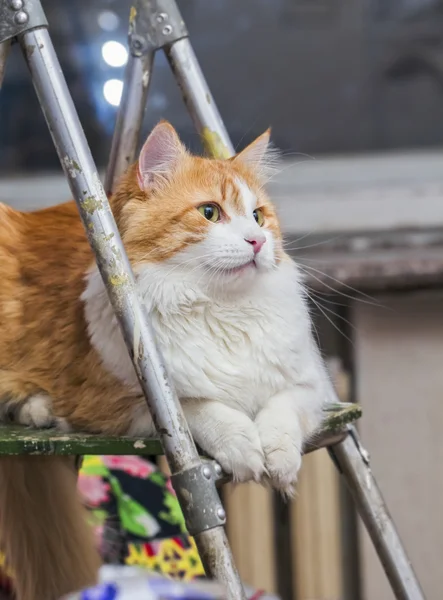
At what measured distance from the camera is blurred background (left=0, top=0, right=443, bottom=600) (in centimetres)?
178

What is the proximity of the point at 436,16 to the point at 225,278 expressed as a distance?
1.38 m

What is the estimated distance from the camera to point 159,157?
0.92 metres

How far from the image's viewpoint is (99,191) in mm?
785

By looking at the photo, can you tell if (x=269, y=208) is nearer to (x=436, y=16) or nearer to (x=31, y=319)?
(x=31, y=319)

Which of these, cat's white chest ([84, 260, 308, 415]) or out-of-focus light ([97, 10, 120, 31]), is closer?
cat's white chest ([84, 260, 308, 415])

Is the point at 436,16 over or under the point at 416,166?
over

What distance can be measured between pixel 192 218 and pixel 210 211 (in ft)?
0.08

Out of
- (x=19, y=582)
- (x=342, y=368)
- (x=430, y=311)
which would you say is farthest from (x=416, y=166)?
(x=19, y=582)

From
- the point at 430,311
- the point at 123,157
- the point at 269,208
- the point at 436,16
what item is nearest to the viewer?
the point at 269,208

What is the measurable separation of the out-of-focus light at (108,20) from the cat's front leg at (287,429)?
1357 millimetres

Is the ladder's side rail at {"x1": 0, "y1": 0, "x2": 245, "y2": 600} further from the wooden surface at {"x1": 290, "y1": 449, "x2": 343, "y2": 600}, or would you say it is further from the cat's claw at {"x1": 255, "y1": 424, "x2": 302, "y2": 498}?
the wooden surface at {"x1": 290, "y1": 449, "x2": 343, "y2": 600}

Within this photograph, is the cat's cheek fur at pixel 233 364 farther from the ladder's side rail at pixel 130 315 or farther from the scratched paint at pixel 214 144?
the scratched paint at pixel 214 144

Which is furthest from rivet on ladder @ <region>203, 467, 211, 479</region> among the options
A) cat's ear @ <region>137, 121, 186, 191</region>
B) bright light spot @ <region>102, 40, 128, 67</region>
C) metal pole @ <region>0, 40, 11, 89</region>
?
bright light spot @ <region>102, 40, 128, 67</region>

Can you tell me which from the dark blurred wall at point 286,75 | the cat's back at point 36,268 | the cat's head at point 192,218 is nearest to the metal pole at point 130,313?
the cat's head at point 192,218
